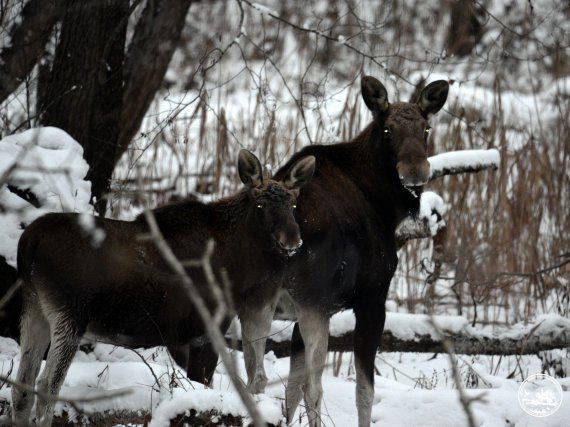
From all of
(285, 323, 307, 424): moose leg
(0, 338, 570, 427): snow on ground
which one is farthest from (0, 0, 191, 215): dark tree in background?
(285, 323, 307, 424): moose leg

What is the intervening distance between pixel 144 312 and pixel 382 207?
202 centimetres

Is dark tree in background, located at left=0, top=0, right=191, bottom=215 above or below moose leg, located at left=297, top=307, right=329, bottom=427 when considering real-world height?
above

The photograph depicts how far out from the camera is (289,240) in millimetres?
5246

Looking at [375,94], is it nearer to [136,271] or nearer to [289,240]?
[289,240]

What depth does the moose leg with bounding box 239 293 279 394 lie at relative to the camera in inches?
229

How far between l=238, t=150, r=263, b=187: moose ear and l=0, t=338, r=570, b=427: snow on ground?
134cm

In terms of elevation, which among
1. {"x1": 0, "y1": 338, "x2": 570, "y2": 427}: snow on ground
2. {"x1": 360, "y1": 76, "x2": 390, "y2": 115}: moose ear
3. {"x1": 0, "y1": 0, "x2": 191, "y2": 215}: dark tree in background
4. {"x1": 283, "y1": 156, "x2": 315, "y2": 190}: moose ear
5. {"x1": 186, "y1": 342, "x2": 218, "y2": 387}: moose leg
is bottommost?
{"x1": 0, "y1": 338, "x2": 570, "y2": 427}: snow on ground

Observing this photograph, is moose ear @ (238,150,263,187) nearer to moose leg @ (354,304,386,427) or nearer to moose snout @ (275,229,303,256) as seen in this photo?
moose snout @ (275,229,303,256)

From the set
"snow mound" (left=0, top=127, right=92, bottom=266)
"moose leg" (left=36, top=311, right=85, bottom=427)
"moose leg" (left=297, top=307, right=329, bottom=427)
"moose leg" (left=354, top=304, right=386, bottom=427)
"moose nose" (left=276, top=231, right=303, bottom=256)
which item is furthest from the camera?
"snow mound" (left=0, top=127, right=92, bottom=266)

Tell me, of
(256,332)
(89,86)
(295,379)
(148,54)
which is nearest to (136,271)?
(256,332)

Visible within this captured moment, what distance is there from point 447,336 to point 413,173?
2.52 metres

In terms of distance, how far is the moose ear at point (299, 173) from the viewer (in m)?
5.74

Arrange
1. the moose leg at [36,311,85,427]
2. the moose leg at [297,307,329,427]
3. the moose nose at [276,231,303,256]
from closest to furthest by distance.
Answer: the moose leg at [36,311,85,427]
the moose nose at [276,231,303,256]
the moose leg at [297,307,329,427]

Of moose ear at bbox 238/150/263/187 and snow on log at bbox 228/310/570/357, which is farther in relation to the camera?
snow on log at bbox 228/310/570/357
